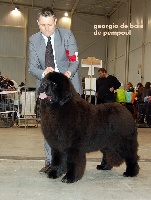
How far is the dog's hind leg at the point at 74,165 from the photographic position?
3.12 metres

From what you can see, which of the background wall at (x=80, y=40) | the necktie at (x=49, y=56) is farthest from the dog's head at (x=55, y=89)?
the background wall at (x=80, y=40)

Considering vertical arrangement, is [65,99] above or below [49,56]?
below

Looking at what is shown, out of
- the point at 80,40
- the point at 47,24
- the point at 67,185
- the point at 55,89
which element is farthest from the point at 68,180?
the point at 80,40

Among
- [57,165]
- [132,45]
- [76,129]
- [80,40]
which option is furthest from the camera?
[80,40]

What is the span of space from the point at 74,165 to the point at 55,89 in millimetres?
745

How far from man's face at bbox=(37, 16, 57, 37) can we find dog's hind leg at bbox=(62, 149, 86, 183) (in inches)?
48.6

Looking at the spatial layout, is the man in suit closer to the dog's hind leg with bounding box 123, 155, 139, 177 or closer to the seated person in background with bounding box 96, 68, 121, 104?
the dog's hind leg with bounding box 123, 155, 139, 177

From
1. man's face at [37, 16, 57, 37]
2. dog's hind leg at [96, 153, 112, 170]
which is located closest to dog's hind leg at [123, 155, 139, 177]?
dog's hind leg at [96, 153, 112, 170]

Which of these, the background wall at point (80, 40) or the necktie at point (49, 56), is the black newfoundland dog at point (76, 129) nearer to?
the necktie at point (49, 56)

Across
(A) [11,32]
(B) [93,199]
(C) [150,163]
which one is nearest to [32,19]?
(A) [11,32]

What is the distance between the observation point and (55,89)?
2.94 m

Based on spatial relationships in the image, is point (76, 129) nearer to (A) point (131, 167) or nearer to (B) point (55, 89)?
(B) point (55, 89)

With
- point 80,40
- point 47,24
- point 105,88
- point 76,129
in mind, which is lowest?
point 76,129

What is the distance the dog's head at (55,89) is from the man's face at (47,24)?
2.12 feet
